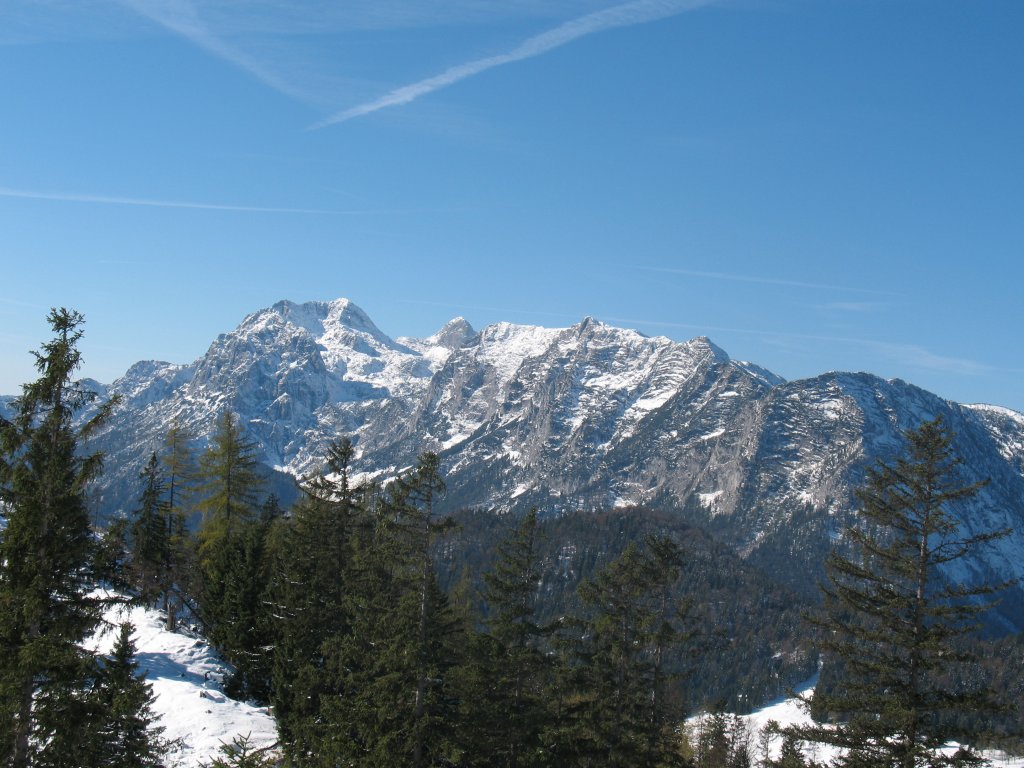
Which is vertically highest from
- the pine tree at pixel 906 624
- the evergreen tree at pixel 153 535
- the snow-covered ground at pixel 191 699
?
the evergreen tree at pixel 153 535

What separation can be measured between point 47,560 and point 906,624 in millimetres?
22769

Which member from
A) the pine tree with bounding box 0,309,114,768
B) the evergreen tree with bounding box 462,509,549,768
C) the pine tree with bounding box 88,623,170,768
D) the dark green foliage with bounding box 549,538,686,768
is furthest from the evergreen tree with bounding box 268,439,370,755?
the pine tree with bounding box 0,309,114,768

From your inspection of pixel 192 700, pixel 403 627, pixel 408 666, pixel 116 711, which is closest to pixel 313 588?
pixel 192 700

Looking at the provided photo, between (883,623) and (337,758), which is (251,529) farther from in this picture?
(883,623)

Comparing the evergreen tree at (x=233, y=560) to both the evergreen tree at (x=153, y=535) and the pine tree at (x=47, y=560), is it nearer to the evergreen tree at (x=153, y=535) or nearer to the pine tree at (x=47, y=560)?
the evergreen tree at (x=153, y=535)

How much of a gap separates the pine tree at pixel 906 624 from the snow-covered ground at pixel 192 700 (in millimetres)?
24647

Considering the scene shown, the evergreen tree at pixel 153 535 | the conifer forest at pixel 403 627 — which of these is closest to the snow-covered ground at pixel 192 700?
the conifer forest at pixel 403 627

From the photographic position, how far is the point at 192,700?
40219mm

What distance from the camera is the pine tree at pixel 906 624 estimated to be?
2094 cm

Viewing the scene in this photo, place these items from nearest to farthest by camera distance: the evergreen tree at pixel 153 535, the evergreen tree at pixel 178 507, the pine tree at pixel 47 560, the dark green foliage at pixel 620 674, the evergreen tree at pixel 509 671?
1. the pine tree at pixel 47 560
2. the evergreen tree at pixel 509 671
3. the dark green foliage at pixel 620 674
4. the evergreen tree at pixel 153 535
5. the evergreen tree at pixel 178 507

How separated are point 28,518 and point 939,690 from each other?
24.0 metres

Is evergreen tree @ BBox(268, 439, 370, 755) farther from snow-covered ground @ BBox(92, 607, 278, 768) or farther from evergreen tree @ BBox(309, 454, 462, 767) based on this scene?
evergreen tree @ BBox(309, 454, 462, 767)

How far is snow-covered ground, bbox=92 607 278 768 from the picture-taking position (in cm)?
3656

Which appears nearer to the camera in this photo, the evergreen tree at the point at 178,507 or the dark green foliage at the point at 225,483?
the dark green foliage at the point at 225,483
